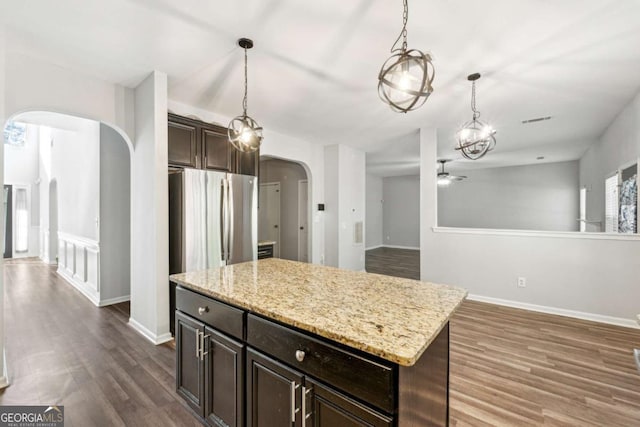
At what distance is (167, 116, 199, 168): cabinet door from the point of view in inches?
128

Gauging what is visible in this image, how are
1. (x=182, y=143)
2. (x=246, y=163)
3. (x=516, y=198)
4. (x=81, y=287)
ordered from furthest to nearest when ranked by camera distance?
(x=516, y=198)
(x=81, y=287)
(x=246, y=163)
(x=182, y=143)

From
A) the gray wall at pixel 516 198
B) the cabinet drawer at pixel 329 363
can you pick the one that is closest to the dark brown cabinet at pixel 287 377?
the cabinet drawer at pixel 329 363

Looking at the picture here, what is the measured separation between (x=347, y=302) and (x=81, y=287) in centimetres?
549

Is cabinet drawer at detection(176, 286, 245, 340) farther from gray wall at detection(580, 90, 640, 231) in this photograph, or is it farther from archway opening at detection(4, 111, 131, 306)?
gray wall at detection(580, 90, 640, 231)

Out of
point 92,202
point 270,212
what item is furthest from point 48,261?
point 270,212

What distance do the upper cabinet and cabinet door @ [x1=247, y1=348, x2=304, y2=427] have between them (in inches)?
107

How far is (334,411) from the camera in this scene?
3.59 feet

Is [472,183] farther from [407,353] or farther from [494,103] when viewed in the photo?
[407,353]

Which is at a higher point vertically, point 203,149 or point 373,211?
point 203,149

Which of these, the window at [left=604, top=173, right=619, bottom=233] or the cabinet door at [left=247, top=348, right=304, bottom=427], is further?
the window at [left=604, top=173, right=619, bottom=233]

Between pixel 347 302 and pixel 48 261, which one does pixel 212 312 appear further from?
pixel 48 261

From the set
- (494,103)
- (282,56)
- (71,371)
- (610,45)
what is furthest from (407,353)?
(494,103)

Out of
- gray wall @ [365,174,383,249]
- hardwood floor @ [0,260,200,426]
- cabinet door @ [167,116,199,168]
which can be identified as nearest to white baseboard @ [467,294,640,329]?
hardwood floor @ [0,260,200,426]

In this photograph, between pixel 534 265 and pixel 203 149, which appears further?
pixel 534 265
